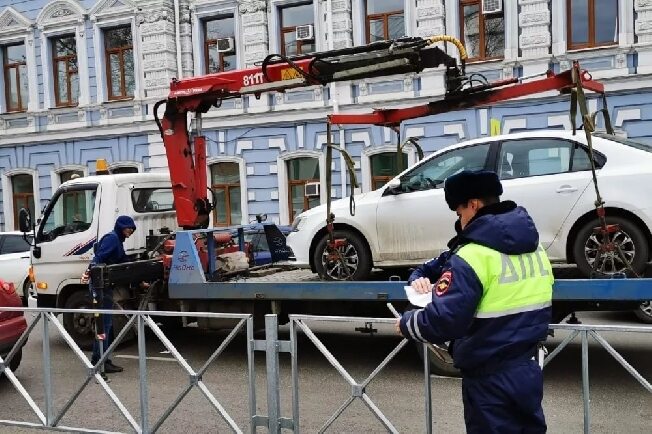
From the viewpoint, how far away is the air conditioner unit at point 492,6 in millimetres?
14789

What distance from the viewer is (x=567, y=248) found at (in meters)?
6.30

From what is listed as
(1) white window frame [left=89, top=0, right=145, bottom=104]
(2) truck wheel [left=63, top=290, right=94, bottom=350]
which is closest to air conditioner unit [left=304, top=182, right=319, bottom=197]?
(1) white window frame [left=89, top=0, right=145, bottom=104]

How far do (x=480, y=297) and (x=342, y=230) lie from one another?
4383 millimetres

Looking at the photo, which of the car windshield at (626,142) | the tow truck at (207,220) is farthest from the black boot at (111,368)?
the car windshield at (626,142)

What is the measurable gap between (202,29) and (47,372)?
547 inches

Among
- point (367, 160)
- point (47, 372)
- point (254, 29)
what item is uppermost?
point (254, 29)

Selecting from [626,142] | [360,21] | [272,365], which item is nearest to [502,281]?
[272,365]

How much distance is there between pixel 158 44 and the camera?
17.7 meters

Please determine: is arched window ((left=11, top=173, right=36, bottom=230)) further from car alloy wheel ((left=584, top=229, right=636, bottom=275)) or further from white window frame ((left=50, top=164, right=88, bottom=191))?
car alloy wheel ((left=584, top=229, right=636, bottom=275))

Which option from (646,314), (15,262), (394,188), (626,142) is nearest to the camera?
(626,142)

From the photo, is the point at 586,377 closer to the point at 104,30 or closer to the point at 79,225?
the point at 79,225

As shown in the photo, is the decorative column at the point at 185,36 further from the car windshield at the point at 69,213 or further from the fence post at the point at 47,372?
the fence post at the point at 47,372

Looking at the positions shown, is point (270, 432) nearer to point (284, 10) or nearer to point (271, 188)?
point (271, 188)

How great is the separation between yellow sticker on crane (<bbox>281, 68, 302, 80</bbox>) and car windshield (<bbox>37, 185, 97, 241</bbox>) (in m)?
2.84
